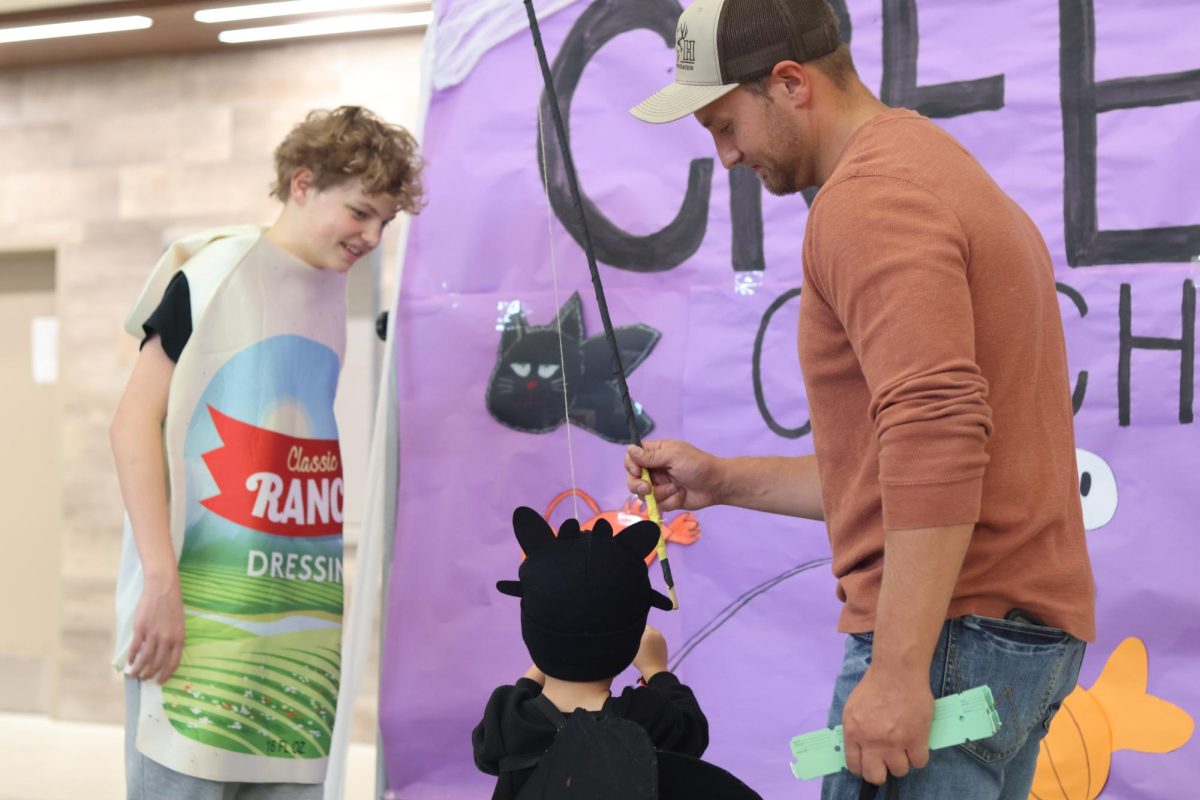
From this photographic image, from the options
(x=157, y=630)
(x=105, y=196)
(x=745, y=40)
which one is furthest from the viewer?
(x=105, y=196)

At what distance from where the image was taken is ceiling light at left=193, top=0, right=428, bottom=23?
11.0 feet

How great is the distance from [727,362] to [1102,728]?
2.65ft

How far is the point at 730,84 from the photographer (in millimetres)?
1166

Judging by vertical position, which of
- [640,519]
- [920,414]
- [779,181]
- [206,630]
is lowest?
[206,630]

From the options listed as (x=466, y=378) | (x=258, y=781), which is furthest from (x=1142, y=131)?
(x=258, y=781)

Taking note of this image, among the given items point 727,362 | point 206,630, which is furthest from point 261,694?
point 727,362

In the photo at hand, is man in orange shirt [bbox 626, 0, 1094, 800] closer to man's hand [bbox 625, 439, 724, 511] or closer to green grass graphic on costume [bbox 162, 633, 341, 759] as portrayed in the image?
man's hand [bbox 625, 439, 724, 511]

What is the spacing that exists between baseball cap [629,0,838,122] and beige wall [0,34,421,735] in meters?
2.66

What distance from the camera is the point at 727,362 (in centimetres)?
201

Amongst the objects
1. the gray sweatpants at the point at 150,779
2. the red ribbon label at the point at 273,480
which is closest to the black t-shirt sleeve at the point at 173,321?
the red ribbon label at the point at 273,480

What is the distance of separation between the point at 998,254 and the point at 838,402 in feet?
0.66

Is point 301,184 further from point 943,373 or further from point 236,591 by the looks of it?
point 943,373

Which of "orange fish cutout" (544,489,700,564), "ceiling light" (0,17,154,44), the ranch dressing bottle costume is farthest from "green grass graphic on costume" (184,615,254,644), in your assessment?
"ceiling light" (0,17,154,44)

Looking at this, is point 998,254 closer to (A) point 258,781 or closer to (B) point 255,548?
(B) point 255,548
